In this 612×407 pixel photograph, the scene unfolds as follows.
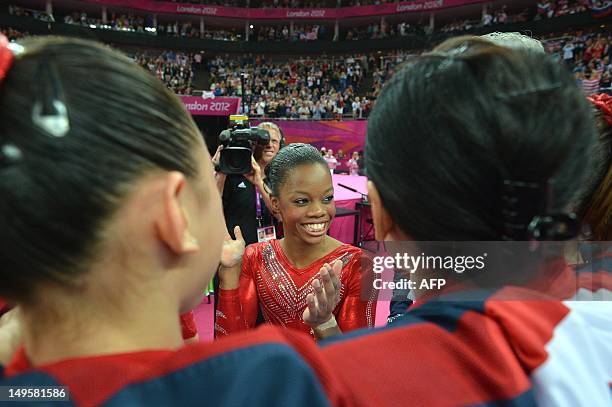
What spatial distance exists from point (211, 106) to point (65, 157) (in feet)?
35.3

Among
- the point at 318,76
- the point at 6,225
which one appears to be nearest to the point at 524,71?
the point at 6,225

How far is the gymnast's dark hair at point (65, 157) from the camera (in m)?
0.49

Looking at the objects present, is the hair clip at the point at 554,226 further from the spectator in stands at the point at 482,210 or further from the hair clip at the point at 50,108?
the hair clip at the point at 50,108

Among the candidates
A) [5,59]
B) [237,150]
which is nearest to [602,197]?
[5,59]

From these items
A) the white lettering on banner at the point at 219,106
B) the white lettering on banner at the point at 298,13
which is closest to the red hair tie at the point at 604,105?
the white lettering on banner at the point at 219,106

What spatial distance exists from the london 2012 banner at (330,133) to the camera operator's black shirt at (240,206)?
10.4 metres

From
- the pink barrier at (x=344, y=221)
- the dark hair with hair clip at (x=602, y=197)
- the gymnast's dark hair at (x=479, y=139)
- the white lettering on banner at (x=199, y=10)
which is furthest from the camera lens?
the white lettering on banner at (x=199, y=10)

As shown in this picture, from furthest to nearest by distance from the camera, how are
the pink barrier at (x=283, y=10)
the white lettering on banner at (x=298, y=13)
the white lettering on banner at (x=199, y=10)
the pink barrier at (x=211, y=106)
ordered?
the white lettering on banner at (x=298, y=13) < the white lettering on banner at (x=199, y=10) < the pink barrier at (x=283, y=10) < the pink barrier at (x=211, y=106)

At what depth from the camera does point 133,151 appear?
1.76 feet

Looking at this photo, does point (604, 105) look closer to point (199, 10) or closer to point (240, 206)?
point (240, 206)

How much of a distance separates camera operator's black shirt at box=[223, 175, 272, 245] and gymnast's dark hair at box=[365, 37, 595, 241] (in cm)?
247

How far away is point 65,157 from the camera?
0.50 m

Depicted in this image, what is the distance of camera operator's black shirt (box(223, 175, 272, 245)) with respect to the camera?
3.11 metres

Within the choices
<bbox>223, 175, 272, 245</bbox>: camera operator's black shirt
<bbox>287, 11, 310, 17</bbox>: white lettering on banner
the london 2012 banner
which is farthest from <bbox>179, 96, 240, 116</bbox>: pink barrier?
<bbox>287, 11, 310, 17</bbox>: white lettering on banner
